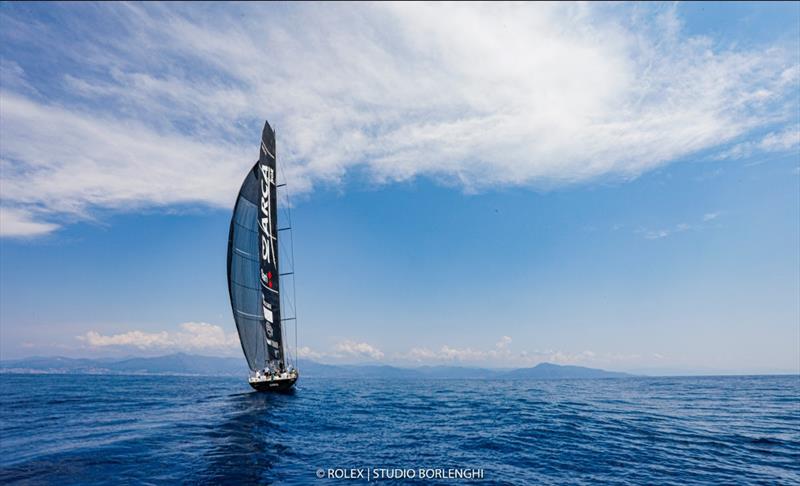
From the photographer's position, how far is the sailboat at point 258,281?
1487 inches

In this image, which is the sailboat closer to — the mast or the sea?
the mast

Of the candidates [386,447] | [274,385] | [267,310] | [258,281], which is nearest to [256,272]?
[258,281]

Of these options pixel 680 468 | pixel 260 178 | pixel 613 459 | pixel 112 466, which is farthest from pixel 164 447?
pixel 260 178

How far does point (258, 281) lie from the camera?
39719mm

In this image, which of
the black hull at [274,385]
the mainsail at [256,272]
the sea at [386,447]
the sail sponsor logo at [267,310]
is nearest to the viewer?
the sea at [386,447]

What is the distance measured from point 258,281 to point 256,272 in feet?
3.26

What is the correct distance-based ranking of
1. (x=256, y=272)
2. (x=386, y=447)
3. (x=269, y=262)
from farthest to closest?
(x=269, y=262) < (x=256, y=272) < (x=386, y=447)

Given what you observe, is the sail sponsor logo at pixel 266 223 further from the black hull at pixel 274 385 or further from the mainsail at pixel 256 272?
the black hull at pixel 274 385

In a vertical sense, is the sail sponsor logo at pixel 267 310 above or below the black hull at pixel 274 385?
above

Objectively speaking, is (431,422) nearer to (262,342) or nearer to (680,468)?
(680,468)

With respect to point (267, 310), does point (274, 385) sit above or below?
below

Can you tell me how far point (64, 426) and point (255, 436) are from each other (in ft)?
39.0

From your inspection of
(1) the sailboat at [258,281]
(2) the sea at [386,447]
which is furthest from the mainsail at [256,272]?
(2) the sea at [386,447]

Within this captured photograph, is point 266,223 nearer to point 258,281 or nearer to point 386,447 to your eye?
point 258,281
